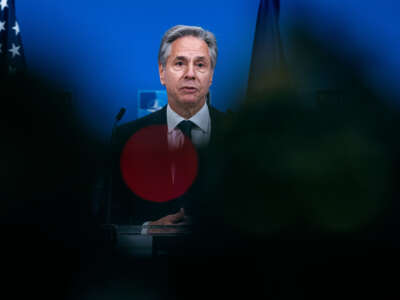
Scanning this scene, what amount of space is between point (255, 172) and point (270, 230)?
1.78 feet

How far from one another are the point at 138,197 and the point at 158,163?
11.8 inches

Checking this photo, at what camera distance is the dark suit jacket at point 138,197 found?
2.31 m

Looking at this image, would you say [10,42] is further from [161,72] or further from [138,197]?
[138,197]

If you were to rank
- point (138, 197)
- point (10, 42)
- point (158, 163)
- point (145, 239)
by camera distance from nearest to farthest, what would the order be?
point (145, 239) < point (138, 197) < point (158, 163) < point (10, 42)

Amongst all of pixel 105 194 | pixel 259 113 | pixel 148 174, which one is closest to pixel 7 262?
pixel 105 194

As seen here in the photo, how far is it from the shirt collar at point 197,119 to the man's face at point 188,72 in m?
0.06

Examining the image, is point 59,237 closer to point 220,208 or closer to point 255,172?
point 220,208

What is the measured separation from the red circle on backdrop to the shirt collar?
0.06 meters

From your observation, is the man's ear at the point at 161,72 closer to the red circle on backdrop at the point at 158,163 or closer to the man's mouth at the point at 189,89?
the man's mouth at the point at 189,89

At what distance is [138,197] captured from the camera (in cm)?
236

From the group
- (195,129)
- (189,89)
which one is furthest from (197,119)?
(189,89)

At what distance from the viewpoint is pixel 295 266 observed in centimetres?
258

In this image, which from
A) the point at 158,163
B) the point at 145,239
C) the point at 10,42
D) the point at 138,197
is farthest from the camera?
the point at 10,42

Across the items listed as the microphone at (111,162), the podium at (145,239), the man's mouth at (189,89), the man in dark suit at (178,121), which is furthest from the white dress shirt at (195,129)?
the podium at (145,239)
